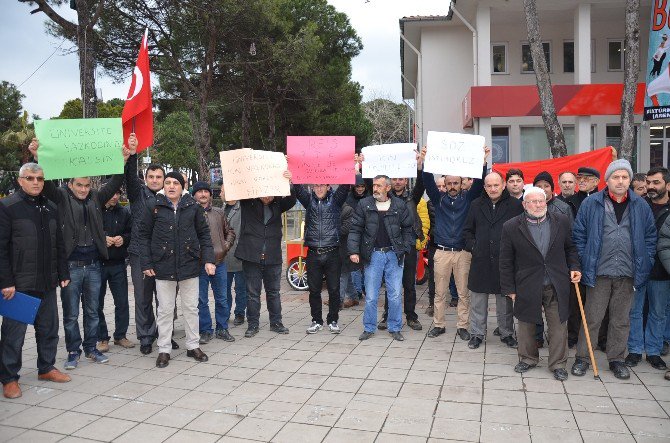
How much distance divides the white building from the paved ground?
1210 cm

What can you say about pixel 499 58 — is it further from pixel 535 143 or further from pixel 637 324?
pixel 637 324

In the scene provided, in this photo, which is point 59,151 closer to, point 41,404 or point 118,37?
point 41,404

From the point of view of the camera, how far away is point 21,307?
5.02 meters

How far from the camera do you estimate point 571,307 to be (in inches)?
241

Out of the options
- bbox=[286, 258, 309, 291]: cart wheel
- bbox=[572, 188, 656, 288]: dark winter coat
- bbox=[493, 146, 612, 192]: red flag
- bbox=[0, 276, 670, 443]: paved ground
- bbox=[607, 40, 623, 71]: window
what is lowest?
bbox=[0, 276, 670, 443]: paved ground

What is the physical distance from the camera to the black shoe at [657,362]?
544 centimetres

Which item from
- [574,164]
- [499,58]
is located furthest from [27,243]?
[499,58]

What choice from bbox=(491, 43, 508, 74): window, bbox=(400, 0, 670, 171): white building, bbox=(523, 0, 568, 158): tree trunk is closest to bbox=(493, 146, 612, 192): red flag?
bbox=(523, 0, 568, 158): tree trunk

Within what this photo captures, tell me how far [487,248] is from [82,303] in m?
4.64

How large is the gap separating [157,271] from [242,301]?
208 centimetres

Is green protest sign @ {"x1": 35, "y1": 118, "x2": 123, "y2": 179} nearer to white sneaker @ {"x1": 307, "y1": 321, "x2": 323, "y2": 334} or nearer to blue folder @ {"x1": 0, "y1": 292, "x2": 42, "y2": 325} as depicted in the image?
blue folder @ {"x1": 0, "y1": 292, "x2": 42, "y2": 325}

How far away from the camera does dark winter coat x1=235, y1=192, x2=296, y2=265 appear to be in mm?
6945

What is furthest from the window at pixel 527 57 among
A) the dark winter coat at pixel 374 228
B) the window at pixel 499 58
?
the dark winter coat at pixel 374 228

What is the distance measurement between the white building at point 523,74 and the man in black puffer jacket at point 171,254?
40.4 ft
